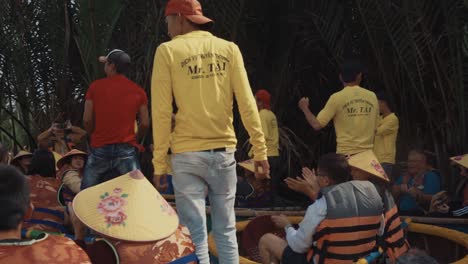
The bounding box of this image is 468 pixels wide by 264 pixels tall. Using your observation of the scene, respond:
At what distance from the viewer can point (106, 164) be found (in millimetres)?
5016

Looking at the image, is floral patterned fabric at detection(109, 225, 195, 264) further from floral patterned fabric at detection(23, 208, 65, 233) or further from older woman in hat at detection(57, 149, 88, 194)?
older woman in hat at detection(57, 149, 88, 194)

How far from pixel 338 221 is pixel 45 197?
81.8 inches

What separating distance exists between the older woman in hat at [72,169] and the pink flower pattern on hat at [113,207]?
2164 mm

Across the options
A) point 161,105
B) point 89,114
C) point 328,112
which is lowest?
point 328,112

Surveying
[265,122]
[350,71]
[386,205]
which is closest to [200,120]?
[386,205]

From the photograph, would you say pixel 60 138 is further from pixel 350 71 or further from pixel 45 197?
pixel 350 71

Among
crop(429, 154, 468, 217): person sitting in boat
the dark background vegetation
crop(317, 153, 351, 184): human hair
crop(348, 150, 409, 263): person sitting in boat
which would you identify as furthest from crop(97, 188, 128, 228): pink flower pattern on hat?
the dark background vegetation

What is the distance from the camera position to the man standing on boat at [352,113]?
568cm

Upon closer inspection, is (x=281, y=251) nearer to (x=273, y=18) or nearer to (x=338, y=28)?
(x=338, y=28)

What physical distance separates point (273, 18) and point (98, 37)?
2330 mm

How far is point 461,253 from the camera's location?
533 centimetres

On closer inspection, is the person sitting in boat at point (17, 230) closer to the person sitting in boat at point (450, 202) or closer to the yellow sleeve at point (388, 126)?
the person sitting in boat at point (450, 202)

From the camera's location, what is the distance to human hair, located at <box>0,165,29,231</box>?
7.48 feet

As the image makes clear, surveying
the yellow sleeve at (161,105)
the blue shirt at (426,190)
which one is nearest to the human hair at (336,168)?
the yellow sleeve at (161,105)
